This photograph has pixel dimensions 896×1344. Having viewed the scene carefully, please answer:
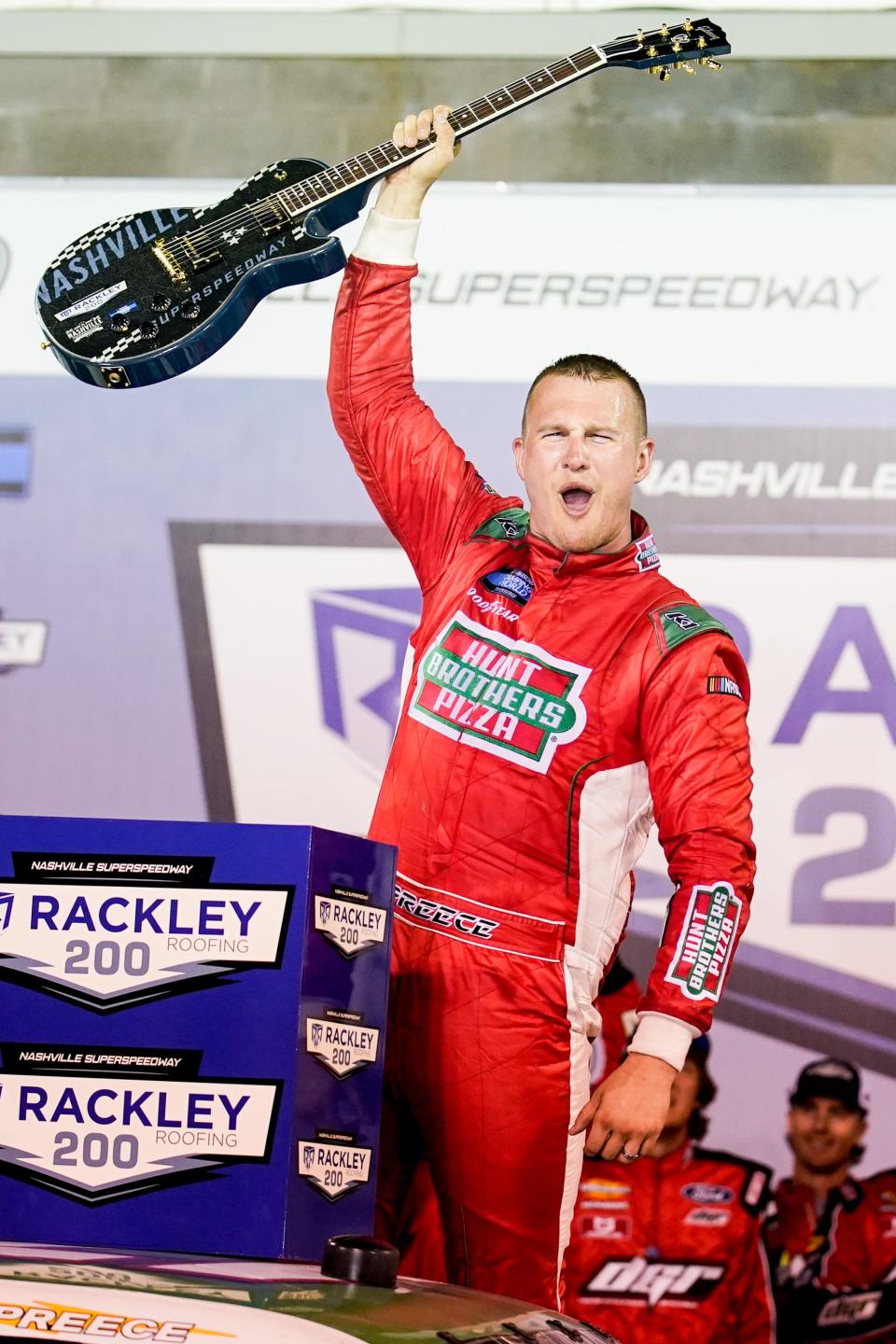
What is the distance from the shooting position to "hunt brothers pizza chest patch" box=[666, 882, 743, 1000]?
217 centimetres

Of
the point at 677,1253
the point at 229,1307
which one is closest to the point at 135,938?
the point at 229,1307

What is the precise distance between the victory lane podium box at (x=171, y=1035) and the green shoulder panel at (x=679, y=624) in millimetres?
672

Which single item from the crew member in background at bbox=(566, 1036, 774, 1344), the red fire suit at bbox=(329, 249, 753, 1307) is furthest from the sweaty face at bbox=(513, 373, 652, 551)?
the crew member in background at bbox=(566, 1036, 774, 1344)

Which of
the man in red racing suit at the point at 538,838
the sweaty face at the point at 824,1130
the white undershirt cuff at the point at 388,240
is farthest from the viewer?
the sweaty face at the point at 824,1130

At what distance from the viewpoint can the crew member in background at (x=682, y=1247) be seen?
3799mm

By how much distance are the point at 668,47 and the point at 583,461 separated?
69 centimetres

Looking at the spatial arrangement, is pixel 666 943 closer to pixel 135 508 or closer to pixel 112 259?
pixel 112 259

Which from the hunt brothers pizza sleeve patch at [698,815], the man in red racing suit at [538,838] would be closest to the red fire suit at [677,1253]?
the man in red racing suit at [538,838]

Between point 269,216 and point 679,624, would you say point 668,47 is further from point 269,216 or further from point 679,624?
point 679,624

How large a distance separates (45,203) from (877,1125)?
9.55 feet

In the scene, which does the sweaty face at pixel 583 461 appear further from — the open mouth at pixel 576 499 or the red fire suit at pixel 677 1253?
the red fire suit at pixel 677 1253

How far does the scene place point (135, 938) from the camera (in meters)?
1.88

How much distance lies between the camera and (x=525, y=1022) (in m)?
2.33

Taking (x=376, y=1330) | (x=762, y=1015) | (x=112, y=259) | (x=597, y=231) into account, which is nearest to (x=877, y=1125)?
(x=762, y=1015)
